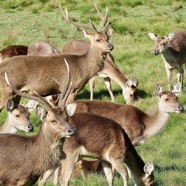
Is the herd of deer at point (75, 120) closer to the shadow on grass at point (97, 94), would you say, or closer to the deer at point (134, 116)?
the deer at point (134, 116)

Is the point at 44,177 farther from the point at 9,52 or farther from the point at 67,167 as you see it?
the point at 9,52

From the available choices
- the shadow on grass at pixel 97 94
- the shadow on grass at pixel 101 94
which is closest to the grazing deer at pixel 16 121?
the shadow on grass at pixel 101 94

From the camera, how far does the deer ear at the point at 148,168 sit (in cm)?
759

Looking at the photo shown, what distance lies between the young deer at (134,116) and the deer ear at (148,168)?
1.37 meters

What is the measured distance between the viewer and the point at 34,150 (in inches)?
278

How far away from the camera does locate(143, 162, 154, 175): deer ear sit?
24.9ft

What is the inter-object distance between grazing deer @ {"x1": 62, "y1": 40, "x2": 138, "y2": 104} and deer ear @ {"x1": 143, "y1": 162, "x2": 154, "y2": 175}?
15.7 feet

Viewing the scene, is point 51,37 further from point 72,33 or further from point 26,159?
point 26,159

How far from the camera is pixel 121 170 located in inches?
316

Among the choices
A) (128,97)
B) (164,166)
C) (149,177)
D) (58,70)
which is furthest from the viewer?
(128,97)

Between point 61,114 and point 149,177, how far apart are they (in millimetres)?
1569

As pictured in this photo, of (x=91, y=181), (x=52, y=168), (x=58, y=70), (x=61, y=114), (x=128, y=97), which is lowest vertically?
(x=128, y=97)

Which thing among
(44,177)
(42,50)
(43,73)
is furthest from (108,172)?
(42,50)

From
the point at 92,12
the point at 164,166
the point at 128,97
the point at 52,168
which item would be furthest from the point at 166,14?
the point at 52,168
